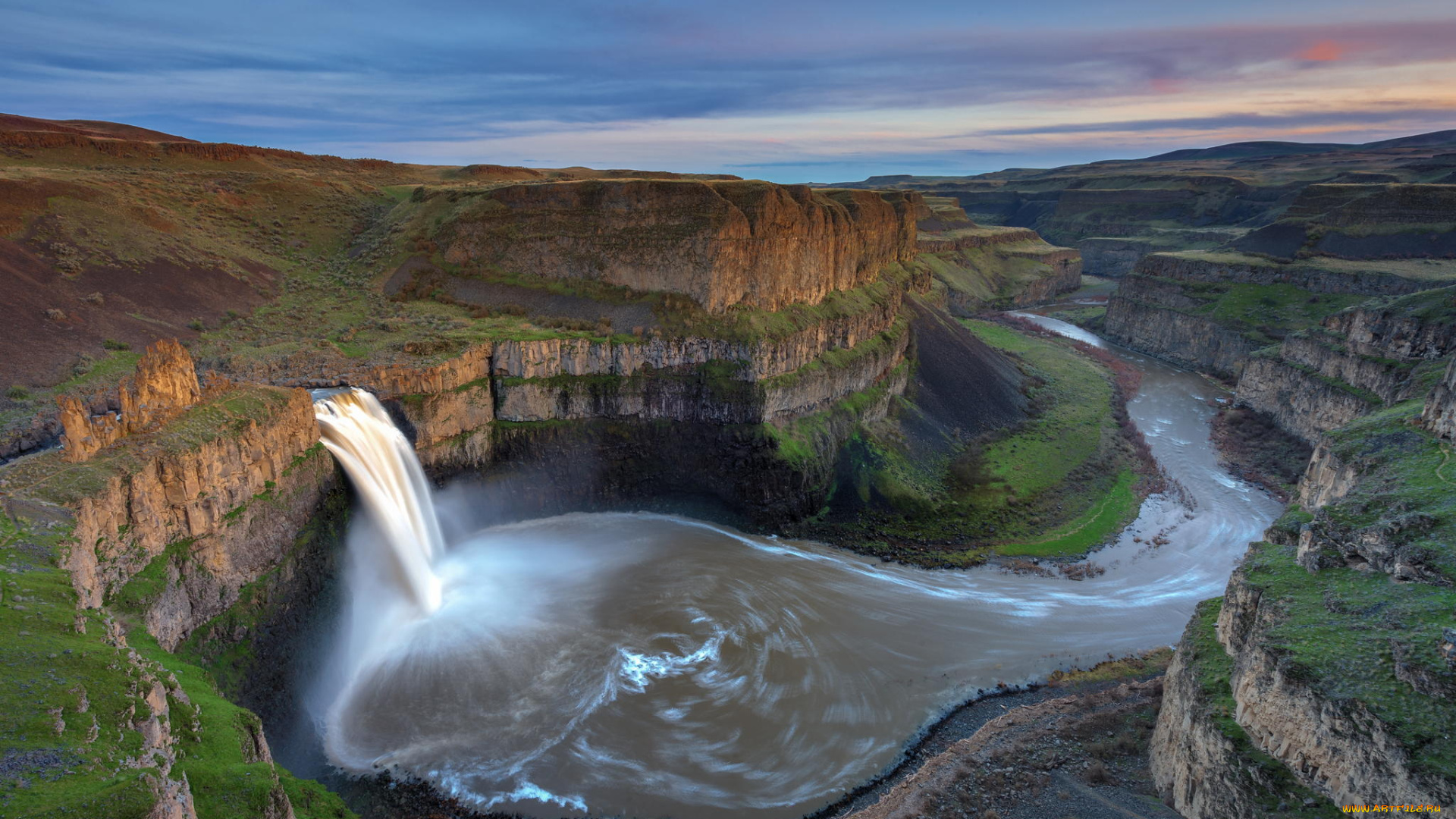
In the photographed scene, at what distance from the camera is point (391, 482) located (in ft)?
97.5

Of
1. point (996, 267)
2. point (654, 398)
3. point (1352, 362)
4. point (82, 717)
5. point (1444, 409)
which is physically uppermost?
point (996, 267)

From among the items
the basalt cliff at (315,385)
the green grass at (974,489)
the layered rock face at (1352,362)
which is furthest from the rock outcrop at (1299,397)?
the basalt cliff at (315,385)

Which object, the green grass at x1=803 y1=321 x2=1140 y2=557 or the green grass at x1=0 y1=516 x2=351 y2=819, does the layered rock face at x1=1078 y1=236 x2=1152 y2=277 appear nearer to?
the green grass at x1=803 y1=321 x2=1140 y2=557

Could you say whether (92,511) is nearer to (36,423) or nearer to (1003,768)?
(36,423)

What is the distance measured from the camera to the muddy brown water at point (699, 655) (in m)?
20.9

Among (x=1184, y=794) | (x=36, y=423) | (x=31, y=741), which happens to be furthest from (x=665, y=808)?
(x=36, y=423)

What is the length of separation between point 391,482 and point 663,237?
70.4 feet

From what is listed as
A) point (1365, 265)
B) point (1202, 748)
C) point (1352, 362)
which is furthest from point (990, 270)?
point (1202, 748)

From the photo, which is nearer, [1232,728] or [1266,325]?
[1232,728]

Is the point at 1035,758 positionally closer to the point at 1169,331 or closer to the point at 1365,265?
the point at 1169,331

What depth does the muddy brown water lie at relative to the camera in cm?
2091

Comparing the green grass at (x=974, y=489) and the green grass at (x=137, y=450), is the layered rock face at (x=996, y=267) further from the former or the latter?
the green grass at (x=137, y=450)

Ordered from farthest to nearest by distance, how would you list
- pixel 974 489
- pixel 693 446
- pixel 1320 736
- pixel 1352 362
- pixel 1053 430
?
pixel 1053 430 < pixel 1352 362 < pixel 974 489 < pixel 693 446 < pixel 1320 736

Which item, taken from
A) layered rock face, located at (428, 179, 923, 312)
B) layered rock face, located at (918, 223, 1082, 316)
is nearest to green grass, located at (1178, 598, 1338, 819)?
layered rock face, located at (428, 179, 923, 312)
